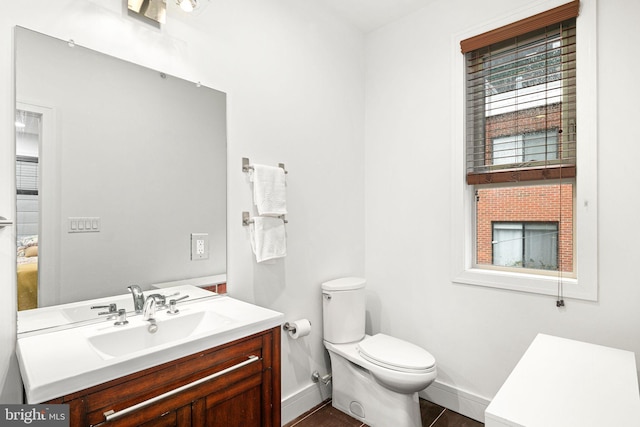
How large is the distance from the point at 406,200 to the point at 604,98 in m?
1.21

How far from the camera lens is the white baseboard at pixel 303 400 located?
212 centimetres

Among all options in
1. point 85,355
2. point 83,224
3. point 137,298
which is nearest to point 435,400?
point 137,298

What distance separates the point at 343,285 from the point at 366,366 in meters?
0.52

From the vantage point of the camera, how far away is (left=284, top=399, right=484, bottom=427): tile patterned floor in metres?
2.11

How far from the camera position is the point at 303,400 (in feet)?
7.30

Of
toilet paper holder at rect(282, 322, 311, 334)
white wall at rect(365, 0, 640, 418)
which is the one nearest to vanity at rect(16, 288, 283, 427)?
toilet paper holder at rect(282, 322, 311, 334)

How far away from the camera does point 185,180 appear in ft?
5.63

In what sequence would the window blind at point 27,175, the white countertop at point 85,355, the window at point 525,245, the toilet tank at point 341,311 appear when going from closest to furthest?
the white countertop at point 85,355 < the window blind at point 27,175 < the window at point 525,245 < the toilet tank at point 341,311

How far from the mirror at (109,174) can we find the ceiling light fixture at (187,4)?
0.32 meters

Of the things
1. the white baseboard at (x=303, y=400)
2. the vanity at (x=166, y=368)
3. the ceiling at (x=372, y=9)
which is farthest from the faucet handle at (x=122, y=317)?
the ceiling at (x=372, y=9)

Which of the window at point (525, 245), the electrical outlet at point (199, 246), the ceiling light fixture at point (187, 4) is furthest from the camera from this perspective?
the window at point (525, 245)

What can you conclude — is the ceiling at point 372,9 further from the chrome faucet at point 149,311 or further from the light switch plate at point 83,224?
the chrome faucet at point 149,311

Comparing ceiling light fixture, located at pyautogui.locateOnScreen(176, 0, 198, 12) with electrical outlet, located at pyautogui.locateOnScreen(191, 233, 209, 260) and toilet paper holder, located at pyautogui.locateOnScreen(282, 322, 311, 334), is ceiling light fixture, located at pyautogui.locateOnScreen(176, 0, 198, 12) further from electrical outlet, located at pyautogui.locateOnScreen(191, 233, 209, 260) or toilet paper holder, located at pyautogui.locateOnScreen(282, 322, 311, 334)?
toilet paper holder, located at pyautogui.locateOnScreen(282, 322, 311, 334)

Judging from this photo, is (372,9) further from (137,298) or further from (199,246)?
(137,298)
